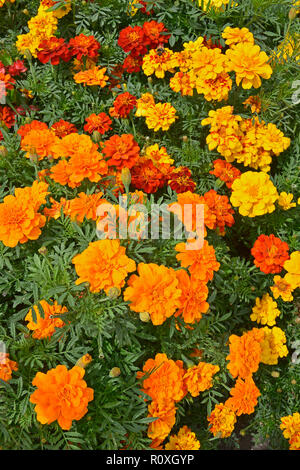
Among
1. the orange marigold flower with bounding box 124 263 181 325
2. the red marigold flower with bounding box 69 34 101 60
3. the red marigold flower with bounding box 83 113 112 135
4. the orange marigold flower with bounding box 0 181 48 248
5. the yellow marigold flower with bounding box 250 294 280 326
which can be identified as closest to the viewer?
the orange marigold flower with bounding box 124 263 181 325

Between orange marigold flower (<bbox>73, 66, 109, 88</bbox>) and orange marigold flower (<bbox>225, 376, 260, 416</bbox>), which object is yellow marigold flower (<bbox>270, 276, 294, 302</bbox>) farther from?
orange marigold flower (<bbox>73, 66, 109, 88</bbox>)

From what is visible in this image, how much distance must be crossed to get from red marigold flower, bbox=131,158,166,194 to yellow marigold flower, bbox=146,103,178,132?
236 millimetres

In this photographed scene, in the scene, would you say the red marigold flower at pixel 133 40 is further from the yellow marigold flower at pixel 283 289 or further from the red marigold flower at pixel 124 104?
the yellow marigold flower at pixel 283 289

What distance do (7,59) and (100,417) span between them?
1861 millimetres

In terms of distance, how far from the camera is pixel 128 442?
137 centimetres

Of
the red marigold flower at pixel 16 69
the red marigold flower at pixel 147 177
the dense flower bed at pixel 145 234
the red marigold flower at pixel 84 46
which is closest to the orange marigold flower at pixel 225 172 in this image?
the dense flower bed at pixel 145 234

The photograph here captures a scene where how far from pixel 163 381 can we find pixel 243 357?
324 mm

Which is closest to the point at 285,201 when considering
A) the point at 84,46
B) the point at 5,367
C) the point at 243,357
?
the point at 243,357

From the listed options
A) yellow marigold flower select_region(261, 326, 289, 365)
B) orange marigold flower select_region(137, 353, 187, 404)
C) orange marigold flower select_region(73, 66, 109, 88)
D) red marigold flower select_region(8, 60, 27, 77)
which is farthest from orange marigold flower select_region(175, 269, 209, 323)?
red marigold flower select_region(8, 60, 27, 77)

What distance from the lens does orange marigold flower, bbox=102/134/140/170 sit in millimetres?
1729

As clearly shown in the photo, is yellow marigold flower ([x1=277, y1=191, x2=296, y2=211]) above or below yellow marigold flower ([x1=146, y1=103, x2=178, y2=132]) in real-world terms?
below

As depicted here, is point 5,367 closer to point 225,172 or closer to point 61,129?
point 61,129

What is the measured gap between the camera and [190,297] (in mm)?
1372

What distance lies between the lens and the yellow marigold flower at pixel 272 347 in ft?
5.72
